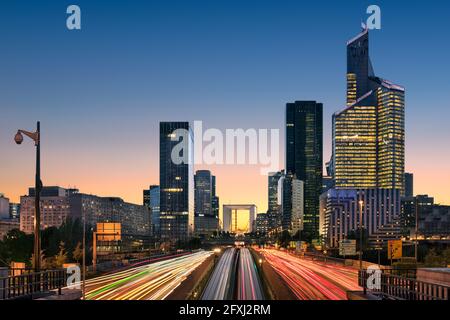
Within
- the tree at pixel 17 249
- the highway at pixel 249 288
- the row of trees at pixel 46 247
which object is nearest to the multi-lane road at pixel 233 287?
the highway at pixel 249 288

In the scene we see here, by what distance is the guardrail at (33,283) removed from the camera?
855 inches

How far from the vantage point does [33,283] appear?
23859 millimetres

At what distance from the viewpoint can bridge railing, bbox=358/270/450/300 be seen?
20328 mm

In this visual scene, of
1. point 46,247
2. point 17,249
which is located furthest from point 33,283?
point 46,247

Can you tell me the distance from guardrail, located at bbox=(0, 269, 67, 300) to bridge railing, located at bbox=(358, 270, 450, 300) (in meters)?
14.9

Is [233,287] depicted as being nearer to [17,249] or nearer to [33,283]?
[33,283]

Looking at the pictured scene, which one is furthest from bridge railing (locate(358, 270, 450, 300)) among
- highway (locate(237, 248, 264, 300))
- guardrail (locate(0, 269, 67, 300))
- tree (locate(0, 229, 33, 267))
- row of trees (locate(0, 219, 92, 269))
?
tree (locate(0, 229, 33, 267))

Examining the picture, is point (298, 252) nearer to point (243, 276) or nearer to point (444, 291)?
point (243, 276)

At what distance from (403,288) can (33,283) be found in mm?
15733

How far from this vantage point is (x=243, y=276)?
68688 mm

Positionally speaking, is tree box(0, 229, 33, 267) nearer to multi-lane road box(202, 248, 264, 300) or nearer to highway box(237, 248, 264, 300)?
multi-lane road box(202, 248, 264, 300)

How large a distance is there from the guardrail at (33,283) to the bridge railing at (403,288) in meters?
14.9

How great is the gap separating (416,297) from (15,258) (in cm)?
12260
